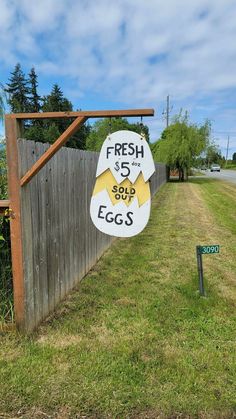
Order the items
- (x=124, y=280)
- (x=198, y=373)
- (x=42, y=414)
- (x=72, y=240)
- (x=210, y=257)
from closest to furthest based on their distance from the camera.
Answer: (x=42, y=414) < (x=198, y=373) < (x=72, y=240) < (x=124, y=280) < (x=210, y=257)

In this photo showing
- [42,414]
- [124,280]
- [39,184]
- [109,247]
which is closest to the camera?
[42,414]

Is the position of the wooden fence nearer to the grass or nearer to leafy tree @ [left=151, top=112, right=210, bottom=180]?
the grass

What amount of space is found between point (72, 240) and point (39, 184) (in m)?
1.18

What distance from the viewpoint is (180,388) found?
2527mm

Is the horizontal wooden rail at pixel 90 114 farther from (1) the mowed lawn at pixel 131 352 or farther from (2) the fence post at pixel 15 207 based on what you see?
(1) the mowed lawn at pixel 131 352

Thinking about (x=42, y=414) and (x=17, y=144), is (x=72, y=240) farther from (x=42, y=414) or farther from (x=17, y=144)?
(x=42, y=414)

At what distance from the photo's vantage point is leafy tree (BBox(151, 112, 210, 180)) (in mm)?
28203

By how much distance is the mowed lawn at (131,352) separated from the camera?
238 centimetres

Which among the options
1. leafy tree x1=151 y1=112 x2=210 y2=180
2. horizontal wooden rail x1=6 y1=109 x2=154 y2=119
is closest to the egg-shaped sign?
horizontal wooden rail x1=6 y1=109 x2=154 y2=119

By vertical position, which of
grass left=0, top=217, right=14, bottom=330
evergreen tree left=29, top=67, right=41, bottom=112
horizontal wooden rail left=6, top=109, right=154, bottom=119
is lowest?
grass left=0, top=217, right=14, bottom=330

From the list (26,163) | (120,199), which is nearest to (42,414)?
(120,199)

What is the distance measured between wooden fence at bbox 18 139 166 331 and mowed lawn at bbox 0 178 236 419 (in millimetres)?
223

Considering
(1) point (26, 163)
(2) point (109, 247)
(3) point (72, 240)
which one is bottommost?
(2) point (109, 247)

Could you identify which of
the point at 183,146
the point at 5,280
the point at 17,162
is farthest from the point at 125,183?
the point at 183,146
